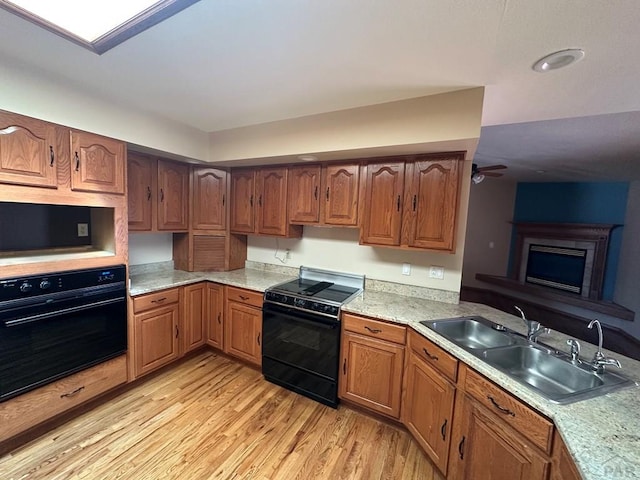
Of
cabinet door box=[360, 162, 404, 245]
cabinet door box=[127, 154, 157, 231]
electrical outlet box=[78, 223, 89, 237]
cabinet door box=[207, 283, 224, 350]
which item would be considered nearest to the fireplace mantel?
cabinet door box=[360, 162, 404, 245]

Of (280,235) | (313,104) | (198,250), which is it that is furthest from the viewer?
(198,250)

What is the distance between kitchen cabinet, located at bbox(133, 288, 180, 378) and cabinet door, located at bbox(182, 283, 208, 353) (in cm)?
8

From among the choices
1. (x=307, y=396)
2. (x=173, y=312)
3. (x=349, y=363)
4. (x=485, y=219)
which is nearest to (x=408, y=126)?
(x=349, y=363)

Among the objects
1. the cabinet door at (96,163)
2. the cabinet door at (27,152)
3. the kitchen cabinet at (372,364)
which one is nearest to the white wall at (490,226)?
the kitchen cabinet at (372,364)

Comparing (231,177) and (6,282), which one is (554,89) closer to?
(231,177)

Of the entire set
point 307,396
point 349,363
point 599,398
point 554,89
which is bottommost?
point 307,396

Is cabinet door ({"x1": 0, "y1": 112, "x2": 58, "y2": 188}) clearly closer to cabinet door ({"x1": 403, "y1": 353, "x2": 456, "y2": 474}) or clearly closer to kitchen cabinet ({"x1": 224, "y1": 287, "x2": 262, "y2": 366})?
kitchen cabinet ({"x1": 224, "y1": 287, "x2": 262, "y2": 366})

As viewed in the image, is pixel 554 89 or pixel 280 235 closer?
pixel 554 89

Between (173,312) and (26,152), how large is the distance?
1624mm

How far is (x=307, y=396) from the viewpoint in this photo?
2.35m

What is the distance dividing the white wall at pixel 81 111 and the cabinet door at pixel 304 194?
3.57 feet

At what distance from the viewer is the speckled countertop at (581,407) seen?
2.63 ft

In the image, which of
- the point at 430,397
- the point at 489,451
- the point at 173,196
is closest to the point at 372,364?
the point at 430,397

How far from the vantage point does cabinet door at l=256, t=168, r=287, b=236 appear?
274 centimetres
